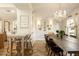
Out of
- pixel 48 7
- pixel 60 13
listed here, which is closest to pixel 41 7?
pixel 48 7

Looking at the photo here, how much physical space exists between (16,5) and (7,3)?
0.54 ft

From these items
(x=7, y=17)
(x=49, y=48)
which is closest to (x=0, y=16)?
(x=7, y=17)

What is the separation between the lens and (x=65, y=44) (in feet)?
8.77

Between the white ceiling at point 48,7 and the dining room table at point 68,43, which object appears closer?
the dining room table at point 68,43

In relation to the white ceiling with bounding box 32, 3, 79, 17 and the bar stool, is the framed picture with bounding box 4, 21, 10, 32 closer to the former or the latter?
the white ceiling with bounding box 32, 3, 79, 17

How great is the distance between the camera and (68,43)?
2.67 metres

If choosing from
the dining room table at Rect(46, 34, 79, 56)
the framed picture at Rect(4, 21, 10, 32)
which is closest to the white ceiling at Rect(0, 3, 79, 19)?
the framed picture at Rect(4, 21, 10, 32)

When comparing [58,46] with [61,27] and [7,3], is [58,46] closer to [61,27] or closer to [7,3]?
[61,27]

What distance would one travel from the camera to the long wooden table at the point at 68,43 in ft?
8.20

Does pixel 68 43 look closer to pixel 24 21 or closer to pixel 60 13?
pixel 60 13

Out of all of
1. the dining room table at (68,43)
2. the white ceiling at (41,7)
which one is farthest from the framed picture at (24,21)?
the dining room table at (68,43)

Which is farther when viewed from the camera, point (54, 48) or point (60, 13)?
point (54, 48)

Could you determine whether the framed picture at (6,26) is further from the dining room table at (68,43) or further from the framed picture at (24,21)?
the dining room table at (68,43)

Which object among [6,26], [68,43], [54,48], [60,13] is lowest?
[54,48]
